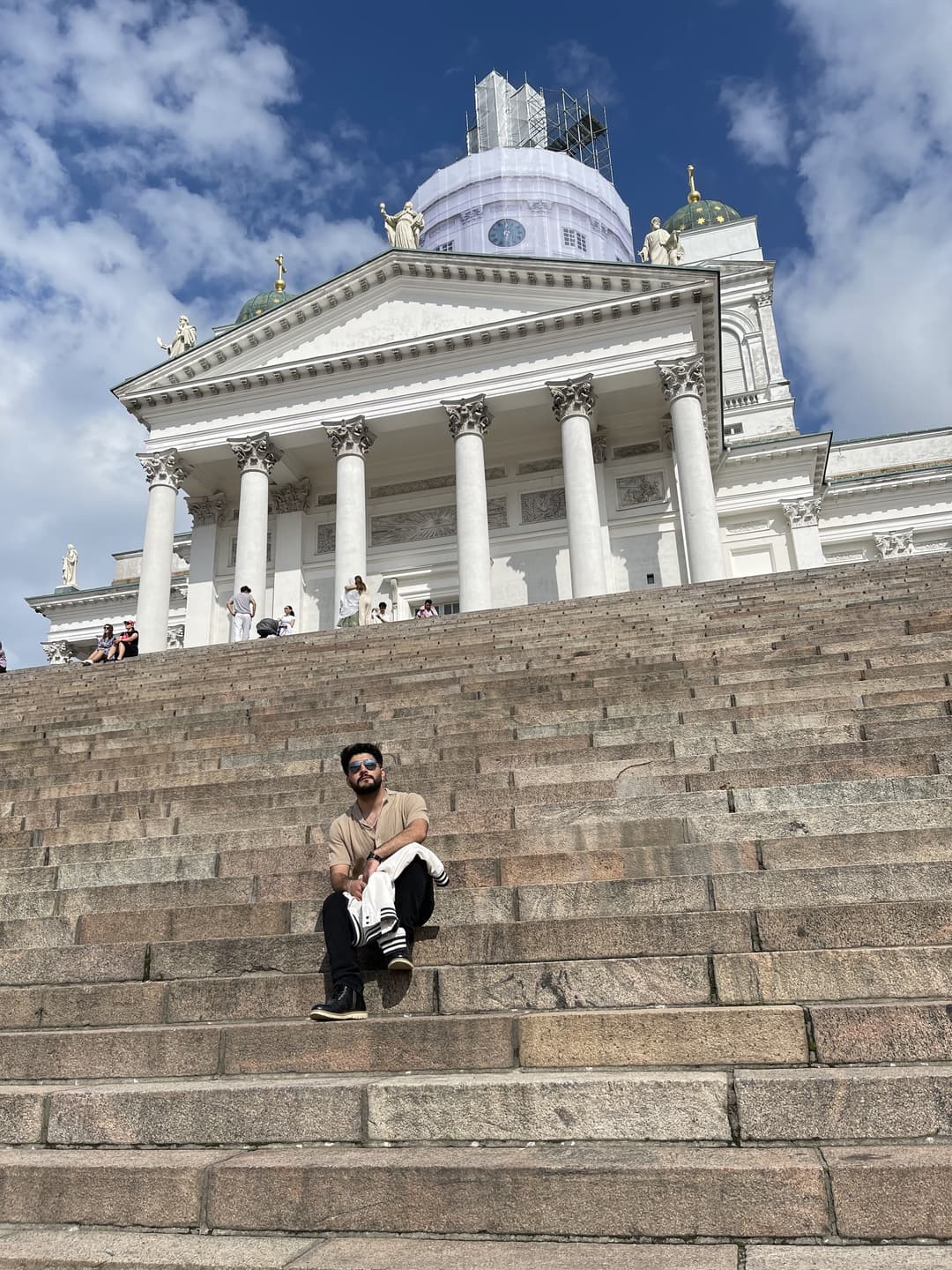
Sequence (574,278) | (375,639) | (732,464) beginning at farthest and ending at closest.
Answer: (732,464)
(574,278)
(375,639)

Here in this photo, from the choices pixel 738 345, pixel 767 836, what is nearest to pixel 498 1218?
pixel 767 836

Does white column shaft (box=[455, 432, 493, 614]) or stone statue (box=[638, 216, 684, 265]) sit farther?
stone statue (box=[638, 216, 684, 265])

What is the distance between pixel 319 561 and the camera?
98.6 feet

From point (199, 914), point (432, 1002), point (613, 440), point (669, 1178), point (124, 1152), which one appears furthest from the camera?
point (613, 440)

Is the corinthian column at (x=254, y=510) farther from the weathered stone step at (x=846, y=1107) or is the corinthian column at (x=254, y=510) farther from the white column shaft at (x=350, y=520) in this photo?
the weathered stone step at (x=846, y=1107)

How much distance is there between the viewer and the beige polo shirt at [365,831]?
16.0ft

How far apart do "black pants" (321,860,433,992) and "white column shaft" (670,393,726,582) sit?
19.4 meters

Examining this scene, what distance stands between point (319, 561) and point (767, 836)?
2560cm

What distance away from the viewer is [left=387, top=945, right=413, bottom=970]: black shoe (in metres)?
4.33

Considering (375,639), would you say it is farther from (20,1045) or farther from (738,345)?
(738,345)

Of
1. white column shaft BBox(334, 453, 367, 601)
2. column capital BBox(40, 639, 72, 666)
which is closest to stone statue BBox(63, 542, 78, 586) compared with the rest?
column capital BBox(40, 639, 72, 666)

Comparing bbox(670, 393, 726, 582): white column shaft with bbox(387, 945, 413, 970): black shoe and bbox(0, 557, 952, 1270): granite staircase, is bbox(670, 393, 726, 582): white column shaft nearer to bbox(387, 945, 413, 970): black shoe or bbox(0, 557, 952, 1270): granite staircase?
bbox(0, 557, 952, 1270): granite staircase

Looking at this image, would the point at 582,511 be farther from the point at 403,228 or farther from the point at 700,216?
the point at 700,216

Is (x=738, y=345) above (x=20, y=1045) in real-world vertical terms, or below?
Answer: above
